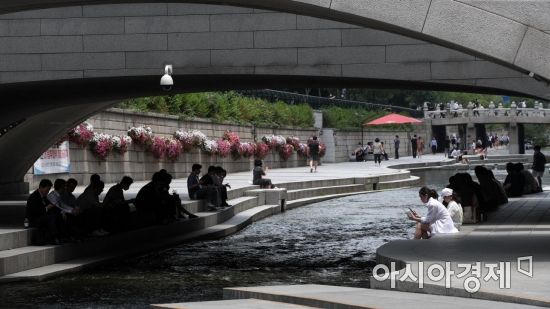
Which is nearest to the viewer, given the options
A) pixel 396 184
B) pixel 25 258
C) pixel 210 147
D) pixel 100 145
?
pixel 25 258

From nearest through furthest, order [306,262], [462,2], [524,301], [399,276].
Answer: [524,301] < [399,276] < [462,2] < [306,262]

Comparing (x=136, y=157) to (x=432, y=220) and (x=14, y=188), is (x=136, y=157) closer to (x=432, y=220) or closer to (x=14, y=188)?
(x=14, y=188)

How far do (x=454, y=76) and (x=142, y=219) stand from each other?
660 cm

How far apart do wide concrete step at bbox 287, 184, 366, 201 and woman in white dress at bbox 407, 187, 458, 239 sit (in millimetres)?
16022

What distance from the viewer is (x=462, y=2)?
44.2 feet

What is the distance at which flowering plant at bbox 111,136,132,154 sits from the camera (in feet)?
109

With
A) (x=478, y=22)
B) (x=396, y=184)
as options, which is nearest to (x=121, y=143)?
(x=396, y=184)

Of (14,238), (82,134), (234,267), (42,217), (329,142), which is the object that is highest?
(329,142)

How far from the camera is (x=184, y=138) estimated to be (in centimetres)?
3884

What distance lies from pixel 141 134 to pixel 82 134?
369cm

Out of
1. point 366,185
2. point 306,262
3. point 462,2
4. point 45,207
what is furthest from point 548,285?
point 366,185

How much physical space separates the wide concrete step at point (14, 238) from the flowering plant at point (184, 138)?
21.6 meters

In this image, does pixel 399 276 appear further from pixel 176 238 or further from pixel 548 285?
pixel 176 238

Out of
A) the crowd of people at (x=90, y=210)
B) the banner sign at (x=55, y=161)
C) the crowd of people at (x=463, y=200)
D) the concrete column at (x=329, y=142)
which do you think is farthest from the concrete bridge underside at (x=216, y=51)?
the concrete column at (x=329, y=142)
